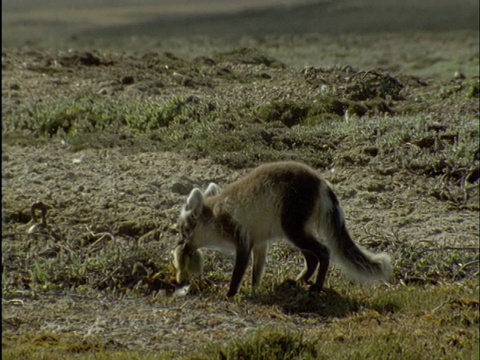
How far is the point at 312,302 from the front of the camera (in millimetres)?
7125

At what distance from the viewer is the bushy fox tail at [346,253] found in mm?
7312

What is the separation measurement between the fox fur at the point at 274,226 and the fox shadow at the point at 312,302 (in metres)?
0.11

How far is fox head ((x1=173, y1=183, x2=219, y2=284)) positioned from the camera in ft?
25.1

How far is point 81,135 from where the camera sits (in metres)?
11.6

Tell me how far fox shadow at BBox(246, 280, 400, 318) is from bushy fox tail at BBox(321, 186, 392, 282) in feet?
0.77

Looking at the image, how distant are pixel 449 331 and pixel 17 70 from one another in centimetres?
1191

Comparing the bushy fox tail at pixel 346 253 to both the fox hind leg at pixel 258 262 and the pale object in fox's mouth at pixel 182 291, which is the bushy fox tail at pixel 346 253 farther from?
the pale object in fox's mouth at pixel 182 291

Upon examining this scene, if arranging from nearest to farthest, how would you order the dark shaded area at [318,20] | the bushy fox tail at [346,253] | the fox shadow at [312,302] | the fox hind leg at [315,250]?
the dark shaded area at [318,20]
the fox shadow at [312,302]
the fox hind leg at [315,250]
the bushy fox tail at [346,253]

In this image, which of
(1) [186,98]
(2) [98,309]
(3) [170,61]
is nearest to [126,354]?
(2) [98,309]

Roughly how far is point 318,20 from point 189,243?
2799mm

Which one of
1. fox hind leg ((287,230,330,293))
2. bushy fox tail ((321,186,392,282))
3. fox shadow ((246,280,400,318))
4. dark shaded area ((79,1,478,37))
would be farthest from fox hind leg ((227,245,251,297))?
dark shaded area ((79,1,478,37))

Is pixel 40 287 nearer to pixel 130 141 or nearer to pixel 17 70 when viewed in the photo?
pixel 130 141

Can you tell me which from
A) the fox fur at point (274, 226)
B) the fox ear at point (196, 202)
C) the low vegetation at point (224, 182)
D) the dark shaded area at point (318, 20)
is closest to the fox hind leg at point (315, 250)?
the fox fur at point (274, 226)

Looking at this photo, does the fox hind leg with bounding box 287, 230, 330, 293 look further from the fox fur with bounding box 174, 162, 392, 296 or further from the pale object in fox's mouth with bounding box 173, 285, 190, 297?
the pale object in fox's mouth with bounding box 173, 285, 190, 297
